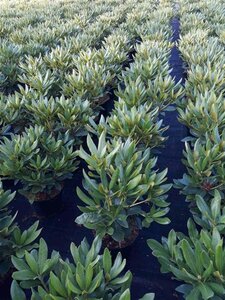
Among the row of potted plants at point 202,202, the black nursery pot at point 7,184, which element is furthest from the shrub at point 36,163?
the row of potted plants at point 202,202

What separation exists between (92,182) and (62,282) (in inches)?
25.0

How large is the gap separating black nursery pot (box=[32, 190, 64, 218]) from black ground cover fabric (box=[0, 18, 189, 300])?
0.12 ft

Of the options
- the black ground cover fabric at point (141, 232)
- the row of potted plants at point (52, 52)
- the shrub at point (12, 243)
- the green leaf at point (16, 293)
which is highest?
the row of potted plants at point (52, 52)

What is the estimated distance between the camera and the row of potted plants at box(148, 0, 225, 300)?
128 cm

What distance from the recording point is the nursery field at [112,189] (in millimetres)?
1316

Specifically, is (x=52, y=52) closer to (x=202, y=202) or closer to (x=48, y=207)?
(x=48, y=207)

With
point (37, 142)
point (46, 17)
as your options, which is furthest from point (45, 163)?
point (46, 17)

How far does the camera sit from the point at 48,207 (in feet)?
7.72

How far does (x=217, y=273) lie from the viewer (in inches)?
48.1

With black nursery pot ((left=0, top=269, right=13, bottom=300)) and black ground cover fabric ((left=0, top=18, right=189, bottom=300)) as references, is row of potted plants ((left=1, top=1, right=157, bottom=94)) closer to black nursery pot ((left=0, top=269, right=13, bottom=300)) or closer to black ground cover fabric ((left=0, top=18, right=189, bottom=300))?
black ground cover fabric ((left=0, top=18, right=189, bottom=300))

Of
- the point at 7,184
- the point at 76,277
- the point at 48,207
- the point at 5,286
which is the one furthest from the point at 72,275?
the point at 7,184

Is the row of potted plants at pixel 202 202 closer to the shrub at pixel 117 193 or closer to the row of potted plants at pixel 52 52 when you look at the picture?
the shrub at pixel 117 193

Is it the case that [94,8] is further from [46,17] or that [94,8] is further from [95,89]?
[95,89]

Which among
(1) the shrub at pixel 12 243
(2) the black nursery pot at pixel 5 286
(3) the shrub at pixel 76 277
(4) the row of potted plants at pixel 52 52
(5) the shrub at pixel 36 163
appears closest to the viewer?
(3) the shrub at pixel 76 277
